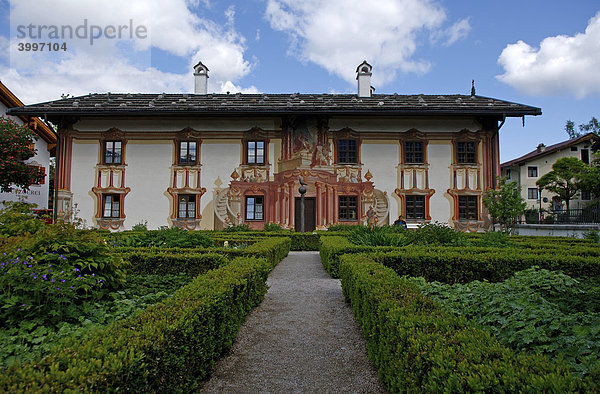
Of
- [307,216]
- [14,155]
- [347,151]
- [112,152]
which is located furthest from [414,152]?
[14,155]

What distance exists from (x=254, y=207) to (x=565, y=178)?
2900 centimetres

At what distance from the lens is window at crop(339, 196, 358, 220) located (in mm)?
19062

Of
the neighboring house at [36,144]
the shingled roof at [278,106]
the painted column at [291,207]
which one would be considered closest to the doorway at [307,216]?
the painted column at [291,207]

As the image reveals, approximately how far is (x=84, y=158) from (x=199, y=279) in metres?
18.4

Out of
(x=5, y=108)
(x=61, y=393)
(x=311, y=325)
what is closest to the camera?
(x=61, y=393)

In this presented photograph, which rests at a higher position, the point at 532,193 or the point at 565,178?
the point at 565,178

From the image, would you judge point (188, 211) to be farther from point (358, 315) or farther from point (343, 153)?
point (358, 315)

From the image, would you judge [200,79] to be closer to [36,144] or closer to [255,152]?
[255,152]

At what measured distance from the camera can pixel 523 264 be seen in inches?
252

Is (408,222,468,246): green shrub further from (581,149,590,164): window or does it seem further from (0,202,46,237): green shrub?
(581,149,590,164): window

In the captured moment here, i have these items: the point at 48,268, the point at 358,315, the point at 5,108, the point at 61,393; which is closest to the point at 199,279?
the point at 48,268

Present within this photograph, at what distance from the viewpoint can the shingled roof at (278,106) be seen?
61.1ft

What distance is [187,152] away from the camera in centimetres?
1961

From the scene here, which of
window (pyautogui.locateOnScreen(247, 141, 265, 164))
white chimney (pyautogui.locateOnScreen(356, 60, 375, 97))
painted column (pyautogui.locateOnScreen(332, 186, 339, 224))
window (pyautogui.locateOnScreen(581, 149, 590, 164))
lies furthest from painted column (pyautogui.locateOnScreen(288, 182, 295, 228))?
window (pyautogui.locateOnScreen(581, 149, 590, 164))
